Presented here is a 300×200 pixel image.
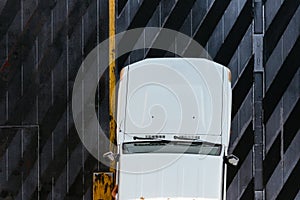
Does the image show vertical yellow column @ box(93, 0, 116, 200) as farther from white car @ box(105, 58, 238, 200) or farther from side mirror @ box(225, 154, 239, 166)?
side mirror @ box(225, 154, 239, 166)

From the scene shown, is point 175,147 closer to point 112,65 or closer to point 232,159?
point 232,159

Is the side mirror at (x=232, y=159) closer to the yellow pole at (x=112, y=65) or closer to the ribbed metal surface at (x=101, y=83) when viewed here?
the ribbed metal surface at (x=101, y=83)

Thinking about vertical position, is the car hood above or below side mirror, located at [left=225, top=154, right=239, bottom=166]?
below

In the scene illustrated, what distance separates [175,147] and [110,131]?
3.76ft

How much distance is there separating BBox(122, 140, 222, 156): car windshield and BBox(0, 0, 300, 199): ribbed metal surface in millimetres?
793

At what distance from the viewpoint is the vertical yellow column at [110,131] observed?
269 inches

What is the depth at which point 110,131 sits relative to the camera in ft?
A: 22.5

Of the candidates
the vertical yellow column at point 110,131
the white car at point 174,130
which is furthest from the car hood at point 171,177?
the vertical yellow column at point 110,131

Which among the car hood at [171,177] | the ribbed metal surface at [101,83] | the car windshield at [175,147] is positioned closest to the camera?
the car hood at [171,177]

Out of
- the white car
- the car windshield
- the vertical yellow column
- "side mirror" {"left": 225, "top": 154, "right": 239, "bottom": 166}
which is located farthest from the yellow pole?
"side mirror" {"left": 225, "top": 154, "right": 239, "bottom": 166}

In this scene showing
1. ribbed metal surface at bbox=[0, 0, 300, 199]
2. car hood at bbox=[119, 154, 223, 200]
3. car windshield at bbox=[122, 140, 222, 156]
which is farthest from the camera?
ribbed metal surface at bbox=[0, 0, 300, 199]

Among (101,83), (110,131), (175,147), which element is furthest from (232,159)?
(101,83)

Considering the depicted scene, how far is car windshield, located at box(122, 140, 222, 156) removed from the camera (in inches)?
237

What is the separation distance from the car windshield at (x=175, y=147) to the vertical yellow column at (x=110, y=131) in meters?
0.81
